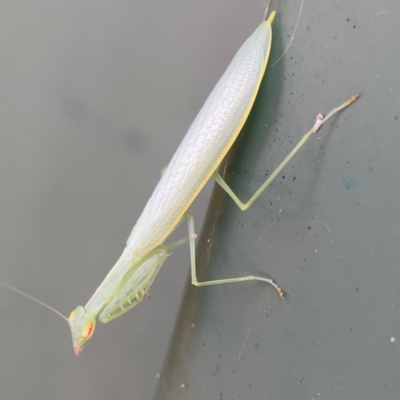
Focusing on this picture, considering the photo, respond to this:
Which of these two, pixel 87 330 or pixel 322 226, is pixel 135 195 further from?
pixel 322 226

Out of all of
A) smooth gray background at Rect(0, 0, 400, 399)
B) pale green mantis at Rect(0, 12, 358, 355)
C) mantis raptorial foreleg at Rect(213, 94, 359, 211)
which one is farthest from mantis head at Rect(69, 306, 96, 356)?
mantis raptorial foreleg at Rect(213, 94, 359, 211)

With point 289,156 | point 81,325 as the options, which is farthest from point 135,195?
point 289,156

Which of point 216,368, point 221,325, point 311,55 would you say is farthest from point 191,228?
point 311,55

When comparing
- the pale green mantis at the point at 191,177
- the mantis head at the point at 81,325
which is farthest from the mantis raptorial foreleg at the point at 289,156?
the mantis head at the point at 81,325

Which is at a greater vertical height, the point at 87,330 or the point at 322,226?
the point at 322,226

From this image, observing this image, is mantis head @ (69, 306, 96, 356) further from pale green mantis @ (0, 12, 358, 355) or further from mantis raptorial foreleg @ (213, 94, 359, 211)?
mantis raptorial foreleg @ (213, 94, 359, 211)

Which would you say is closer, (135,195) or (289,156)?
(289,156)

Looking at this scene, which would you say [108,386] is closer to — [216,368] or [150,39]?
[216,368]

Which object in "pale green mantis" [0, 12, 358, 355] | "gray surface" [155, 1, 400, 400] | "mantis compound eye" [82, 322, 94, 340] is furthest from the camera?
"mantis compound eye" [82, 322, 94, 340]
